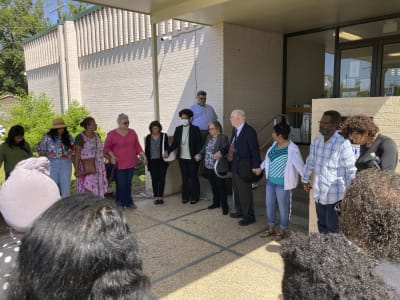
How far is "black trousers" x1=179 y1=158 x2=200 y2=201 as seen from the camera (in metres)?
6.18

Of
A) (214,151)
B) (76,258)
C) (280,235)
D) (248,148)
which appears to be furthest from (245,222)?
(76,258)

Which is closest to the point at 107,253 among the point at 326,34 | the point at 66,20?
the point at 326,34

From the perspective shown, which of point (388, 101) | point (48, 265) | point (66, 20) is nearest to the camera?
point (48, 265)

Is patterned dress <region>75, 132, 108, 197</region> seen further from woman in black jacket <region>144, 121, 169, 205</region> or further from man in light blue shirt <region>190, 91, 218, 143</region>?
man in light blue shirt <region>190, 91, 218, 143</region>

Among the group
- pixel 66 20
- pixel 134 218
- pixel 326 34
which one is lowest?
pixel 134 218

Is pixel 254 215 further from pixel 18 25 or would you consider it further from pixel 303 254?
pixel 18 25

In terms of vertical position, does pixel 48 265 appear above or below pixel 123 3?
below

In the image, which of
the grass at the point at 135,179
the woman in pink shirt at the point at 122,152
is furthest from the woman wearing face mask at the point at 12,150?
the grass at the point at 135,179

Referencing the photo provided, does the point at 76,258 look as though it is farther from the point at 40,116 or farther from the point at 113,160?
the point at 40,116

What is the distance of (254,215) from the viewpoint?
5.24m

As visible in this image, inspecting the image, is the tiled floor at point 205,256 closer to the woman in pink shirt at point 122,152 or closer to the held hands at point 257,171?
the woman in pink shirt at point 122,152

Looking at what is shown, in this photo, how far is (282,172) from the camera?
14.2 ft

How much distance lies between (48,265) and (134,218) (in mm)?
4755

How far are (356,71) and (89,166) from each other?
591cm
